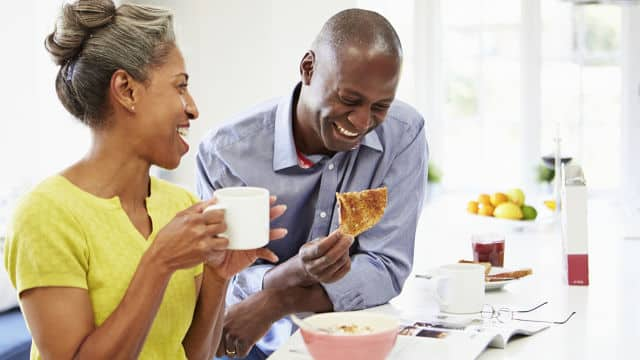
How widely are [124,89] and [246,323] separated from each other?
78 cm

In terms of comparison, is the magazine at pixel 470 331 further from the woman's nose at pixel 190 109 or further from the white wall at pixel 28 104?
the white wall at pixel 28 104

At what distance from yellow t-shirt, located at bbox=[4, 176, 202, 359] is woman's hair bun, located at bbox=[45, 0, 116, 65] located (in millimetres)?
246

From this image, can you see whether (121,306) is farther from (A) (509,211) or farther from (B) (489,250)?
(A) (509,211)

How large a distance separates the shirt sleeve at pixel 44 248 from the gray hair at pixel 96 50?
0.21 m

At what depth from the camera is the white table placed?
6.11 ft

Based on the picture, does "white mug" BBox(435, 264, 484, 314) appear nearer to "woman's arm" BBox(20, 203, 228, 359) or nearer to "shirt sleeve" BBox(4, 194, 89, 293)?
"woman's arm" BBox(20, 203, 228, 359)

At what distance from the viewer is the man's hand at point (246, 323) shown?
220 centimetres

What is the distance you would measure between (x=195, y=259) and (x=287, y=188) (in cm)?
84

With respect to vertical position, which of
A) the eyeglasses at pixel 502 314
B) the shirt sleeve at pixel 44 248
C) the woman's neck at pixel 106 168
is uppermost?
the woman's neck at pixel 106 168

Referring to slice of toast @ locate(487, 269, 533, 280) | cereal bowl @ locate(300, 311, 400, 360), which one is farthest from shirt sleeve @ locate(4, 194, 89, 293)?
slice of toast @ locate(487, 269, 533, 280)

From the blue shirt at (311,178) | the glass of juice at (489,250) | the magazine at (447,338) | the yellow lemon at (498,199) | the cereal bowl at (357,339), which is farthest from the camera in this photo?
the yellow lemon at (498,199)

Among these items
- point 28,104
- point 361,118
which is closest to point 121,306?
point 361,118

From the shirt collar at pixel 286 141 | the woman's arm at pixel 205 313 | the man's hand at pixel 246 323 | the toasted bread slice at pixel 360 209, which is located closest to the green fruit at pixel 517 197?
the shirt collar at pixel 286 141

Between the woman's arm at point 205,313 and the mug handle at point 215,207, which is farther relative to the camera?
the woman's arm at point 205,313
